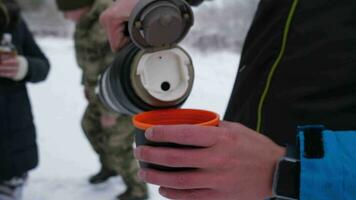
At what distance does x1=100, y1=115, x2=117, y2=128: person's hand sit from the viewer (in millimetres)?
2680

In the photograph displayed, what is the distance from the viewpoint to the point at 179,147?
0.56 m

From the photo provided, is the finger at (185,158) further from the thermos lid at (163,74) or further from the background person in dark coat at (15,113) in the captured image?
the background person in dark coat at (15,113)

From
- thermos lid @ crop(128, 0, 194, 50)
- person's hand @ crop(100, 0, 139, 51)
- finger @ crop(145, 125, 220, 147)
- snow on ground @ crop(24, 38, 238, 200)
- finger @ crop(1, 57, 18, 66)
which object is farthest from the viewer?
snow on ground @ crop(24, 38, 238, 200)

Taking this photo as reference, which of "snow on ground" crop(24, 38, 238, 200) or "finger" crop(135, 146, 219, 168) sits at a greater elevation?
"finger" crop(135, 146, 219, 168)

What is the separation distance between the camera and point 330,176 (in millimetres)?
586

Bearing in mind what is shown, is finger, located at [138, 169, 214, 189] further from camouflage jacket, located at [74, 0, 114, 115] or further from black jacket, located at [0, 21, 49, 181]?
camouflage jacket, located at [74, 0, 114, 115]

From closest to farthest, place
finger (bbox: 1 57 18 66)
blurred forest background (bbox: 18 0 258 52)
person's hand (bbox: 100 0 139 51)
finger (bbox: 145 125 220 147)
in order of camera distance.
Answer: finger (bbox: 145 125 220 147)
person's hand (bbox: 100 0 139 51)
finger (bbox: 1 57 18 66)
blurred forest background (bbox: 18 0 258 52)

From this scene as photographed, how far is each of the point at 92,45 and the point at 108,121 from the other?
439mm

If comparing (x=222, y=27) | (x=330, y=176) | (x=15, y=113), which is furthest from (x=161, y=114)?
(x=222, y=27)

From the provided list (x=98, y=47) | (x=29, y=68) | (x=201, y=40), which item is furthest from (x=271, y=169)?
(x=201, y=40)

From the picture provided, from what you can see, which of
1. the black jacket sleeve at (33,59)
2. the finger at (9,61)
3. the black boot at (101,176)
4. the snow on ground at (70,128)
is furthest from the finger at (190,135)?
the black boot at (101,176)

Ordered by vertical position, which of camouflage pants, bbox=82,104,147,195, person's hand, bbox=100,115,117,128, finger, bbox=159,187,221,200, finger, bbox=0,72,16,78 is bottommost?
camouflage pants, bbox=82,104,147,195

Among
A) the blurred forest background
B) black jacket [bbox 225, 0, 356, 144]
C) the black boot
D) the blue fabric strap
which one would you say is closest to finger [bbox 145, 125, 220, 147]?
the blue fabric strap

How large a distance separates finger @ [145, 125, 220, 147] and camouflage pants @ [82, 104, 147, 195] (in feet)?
6.93
